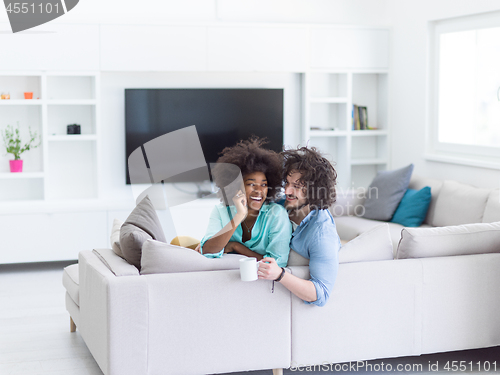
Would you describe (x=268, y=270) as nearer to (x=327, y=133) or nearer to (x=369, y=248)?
(x=369, y=248)

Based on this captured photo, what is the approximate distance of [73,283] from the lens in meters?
3.12

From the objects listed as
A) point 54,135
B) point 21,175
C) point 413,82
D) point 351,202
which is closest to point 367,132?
point 413,82

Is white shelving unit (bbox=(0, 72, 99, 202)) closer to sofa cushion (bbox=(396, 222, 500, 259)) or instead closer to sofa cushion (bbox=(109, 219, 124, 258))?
sofa cushion (bbox=(109, 219, 124, 258))

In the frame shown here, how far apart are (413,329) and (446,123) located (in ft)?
9.63

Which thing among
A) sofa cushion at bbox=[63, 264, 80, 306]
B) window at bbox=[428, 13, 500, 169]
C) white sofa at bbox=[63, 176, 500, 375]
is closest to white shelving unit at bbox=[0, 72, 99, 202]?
sofa cushion at bbox=[63, 264, 80, 306]

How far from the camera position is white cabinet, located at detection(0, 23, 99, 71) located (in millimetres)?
4711

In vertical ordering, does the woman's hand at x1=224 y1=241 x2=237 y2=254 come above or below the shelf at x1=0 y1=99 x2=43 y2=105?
below

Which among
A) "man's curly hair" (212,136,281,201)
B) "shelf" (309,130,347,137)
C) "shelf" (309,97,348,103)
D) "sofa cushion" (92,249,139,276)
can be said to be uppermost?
"shelf" (309,97,348,103)

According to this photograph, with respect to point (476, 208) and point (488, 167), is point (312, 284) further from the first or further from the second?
point (488, 167)

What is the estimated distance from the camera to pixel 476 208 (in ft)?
13.5

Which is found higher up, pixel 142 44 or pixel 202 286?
pixel 142 44

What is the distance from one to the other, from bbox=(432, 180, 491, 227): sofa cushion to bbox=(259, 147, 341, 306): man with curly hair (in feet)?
6.38

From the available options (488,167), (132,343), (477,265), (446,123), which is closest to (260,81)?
(446,123)

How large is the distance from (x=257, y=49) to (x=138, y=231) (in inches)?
118
